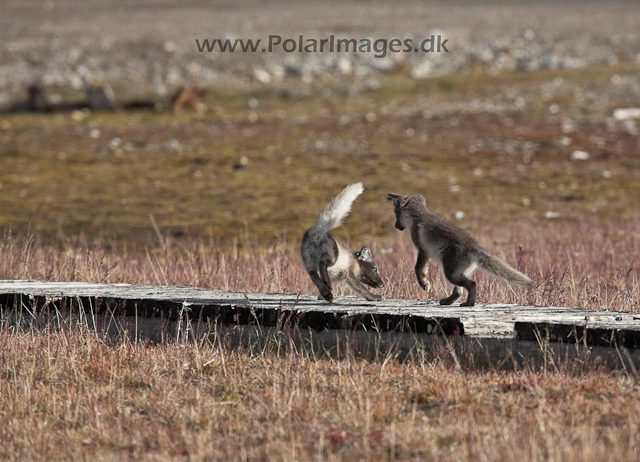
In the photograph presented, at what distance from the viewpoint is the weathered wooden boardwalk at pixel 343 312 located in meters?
7.03

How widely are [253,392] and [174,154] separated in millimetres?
16798

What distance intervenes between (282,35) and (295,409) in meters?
49.1

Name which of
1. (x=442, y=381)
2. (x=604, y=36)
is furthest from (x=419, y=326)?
(x=604, y=36)

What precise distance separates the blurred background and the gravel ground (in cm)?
24

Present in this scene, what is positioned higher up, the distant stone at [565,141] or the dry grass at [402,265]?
the distant stone at [565,141]

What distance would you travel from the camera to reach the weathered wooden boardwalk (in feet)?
23.1

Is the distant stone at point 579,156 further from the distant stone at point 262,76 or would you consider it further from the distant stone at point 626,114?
the distant stone at point 262,76

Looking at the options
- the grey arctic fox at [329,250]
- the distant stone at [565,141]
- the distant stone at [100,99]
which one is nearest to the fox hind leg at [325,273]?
the grey arctic fox at [329,250]

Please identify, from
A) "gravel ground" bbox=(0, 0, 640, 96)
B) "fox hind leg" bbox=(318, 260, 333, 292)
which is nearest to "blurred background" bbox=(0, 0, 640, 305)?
"gravel ground" bbox=(0, 0, 640, 96)

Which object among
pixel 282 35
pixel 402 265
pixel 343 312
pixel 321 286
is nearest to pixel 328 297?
pixel 321 286

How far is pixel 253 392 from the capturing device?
260 inches

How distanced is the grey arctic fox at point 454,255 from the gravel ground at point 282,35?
→ 2732cm

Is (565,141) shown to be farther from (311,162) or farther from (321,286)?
(321,286)

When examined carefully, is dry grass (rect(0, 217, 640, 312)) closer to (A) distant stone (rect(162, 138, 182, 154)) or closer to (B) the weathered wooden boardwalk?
(B) the weathered wooden boardwalk
